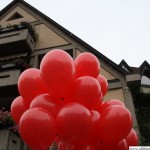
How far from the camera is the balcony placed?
44.2ft

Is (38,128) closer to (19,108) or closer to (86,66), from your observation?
(19,108)

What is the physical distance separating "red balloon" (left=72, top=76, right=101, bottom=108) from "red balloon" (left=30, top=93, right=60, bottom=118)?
1.04 feet

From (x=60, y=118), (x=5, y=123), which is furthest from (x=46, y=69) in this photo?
(x=5, y=123)

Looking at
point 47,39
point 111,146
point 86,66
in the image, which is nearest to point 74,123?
point 111,146

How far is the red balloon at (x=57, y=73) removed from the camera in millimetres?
4637

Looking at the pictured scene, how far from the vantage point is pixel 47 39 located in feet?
45.6

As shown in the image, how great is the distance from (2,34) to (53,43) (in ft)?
8.18

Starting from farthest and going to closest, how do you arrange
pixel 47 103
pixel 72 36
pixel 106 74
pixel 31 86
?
pixel 72 36, pixel 106 74, pixel 31 86, pixel 47 103

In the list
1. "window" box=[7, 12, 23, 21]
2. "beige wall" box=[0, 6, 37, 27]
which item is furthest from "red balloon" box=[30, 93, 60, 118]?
"window" box=[7, 12, 23, 21]

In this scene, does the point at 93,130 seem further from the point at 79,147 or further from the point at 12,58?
the point at 12,58

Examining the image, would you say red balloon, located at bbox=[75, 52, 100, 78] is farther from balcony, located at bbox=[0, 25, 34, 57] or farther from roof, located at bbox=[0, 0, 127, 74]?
balcony, located at bbox=[0, 25, 34, 57]

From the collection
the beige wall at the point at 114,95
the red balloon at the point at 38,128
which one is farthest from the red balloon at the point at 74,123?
the beige wall at the point at 114,95

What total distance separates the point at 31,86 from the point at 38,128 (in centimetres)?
94

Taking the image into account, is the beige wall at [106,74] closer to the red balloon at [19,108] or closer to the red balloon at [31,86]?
the red balloon at [19,108]
